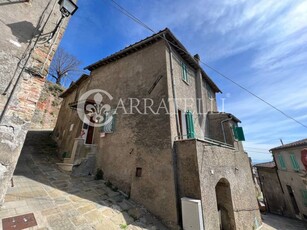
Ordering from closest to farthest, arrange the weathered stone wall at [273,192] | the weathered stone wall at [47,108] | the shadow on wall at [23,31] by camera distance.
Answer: the shadow on wall at [23,31] < the weathered stone wall at [273,192] < the weathered stone wall at [47,108]

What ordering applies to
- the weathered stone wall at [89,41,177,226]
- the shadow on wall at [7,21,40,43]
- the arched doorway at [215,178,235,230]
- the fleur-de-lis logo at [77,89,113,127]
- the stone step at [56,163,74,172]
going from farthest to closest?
1. the fleur-de-lis logo at [77,89,113,127]
2. the stone step at [56,163,74,172]
3. the arched doorway at [215,178,235,230]
4. the weathered stone wall at [89,41,177,226]
5. the shadow on wall at [7,21,40,43]

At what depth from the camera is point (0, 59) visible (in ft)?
13.2

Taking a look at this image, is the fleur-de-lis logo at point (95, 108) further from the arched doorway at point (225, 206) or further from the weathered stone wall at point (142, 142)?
the arched doorway at point (225, 206)

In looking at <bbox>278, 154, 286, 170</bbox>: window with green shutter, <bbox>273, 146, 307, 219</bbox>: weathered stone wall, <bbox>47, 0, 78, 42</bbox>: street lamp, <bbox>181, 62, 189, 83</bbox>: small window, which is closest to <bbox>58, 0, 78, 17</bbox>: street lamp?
<bbox>47, 0, 78, 42</bbox>: street lamp

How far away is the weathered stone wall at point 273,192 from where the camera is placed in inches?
696

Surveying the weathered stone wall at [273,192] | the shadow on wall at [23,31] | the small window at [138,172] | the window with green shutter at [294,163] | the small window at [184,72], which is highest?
the small window at [184,72]

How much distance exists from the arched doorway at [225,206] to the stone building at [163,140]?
4 centimetres

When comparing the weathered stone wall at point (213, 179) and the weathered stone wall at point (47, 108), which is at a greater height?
the weathered stone wall at point (47, 108)

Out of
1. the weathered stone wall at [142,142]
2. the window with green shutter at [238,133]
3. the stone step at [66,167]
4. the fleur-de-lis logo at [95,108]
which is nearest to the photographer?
the weathered stone wall at [142,142]

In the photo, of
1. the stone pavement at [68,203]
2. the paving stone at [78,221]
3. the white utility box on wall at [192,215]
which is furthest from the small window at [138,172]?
the paving stone at [78,221]

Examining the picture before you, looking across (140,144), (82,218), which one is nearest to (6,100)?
(82,218)

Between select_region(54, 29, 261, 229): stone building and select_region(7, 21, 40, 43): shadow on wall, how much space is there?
4.79 meters

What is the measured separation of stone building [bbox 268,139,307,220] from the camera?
14.9m

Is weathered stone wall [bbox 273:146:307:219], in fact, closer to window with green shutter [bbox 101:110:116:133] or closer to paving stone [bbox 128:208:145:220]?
paving stone [bbox 128:208:145:220]
